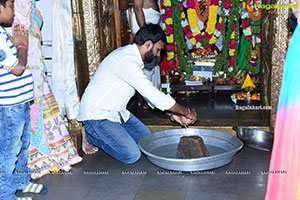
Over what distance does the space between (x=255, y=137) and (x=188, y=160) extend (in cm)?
109

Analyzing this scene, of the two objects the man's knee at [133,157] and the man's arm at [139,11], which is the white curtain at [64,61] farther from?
the man's arm at [139,11]

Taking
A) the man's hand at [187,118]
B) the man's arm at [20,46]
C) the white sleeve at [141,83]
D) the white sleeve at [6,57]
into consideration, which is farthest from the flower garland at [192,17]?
the white sleeve at [6,57]

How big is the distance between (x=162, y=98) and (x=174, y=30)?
334 cm

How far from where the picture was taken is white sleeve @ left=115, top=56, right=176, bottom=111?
10.8 feet

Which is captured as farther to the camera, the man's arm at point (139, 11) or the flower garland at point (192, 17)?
the flower garland at point (192, 17)

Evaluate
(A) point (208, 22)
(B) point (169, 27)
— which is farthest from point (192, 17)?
(B) point (169, 27)

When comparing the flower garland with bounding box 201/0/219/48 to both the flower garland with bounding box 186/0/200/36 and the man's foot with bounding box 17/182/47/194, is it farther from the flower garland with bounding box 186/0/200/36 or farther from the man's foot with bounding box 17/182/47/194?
the man's foot with bounding box 17/182/47/194

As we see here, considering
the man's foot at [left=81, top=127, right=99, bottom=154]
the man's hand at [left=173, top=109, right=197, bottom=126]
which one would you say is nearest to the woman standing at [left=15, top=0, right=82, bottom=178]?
the man's foot at [left=81, top=127, right=99, bottom=154]

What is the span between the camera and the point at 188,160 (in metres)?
3.12

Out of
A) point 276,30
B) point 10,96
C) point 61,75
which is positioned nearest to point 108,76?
point 61,75

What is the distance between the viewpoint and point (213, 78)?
246 inches

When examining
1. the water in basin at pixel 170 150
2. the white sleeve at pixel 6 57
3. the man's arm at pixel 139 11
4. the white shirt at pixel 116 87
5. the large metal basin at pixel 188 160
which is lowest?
the water in basin at pixel 170 150

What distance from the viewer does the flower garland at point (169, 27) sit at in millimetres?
6281

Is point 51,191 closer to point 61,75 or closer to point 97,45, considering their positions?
point 61,75
